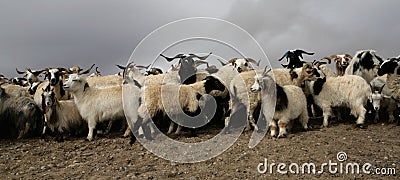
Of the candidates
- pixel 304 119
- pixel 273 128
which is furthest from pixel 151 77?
pixel 304 119

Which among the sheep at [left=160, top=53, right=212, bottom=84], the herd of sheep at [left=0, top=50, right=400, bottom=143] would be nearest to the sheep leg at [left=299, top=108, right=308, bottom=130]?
the herd of sheep at [left=0, top=50, right=400, bottom=143]

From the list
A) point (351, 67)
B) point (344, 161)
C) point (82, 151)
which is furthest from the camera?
point (351, 67)

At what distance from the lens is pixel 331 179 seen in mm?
6082

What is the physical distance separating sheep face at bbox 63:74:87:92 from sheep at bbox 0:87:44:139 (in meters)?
1.38

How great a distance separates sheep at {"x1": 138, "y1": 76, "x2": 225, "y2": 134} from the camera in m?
9.03

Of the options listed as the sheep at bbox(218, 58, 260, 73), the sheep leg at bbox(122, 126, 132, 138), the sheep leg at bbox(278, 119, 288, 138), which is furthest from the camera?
the sheep at bbox(218, 58, 260, 73)

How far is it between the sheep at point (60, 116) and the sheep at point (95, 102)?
0.33m

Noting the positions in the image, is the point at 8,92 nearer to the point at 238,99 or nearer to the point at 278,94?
the point at 238,99

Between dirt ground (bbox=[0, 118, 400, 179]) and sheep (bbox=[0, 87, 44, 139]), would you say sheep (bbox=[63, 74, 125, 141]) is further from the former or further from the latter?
sheep (bbox=[0, 87, 44, 139])

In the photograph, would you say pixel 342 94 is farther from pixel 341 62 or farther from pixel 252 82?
pixel 341 62

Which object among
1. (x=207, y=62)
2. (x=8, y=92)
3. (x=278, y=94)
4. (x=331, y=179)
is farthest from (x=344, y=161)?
(x=8, y=92)

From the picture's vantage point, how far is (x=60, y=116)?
989 cm

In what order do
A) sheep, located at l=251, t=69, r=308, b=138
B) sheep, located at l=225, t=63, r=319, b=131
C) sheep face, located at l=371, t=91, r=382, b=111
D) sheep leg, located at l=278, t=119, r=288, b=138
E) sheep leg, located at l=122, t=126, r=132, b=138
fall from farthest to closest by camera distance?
sheep, located at l=225, t=63, r=319, b=131 < sheep face, located at l=371, t=91, r=382, b=111 < sheep leg, located at l=122, t=126, r=132, b=138 < sheep, located at l=251, t=69, r=308, b=138 < sheep leg, located at l=278, t=119, r=288, b=138

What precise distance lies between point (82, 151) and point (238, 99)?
12.6 ft
